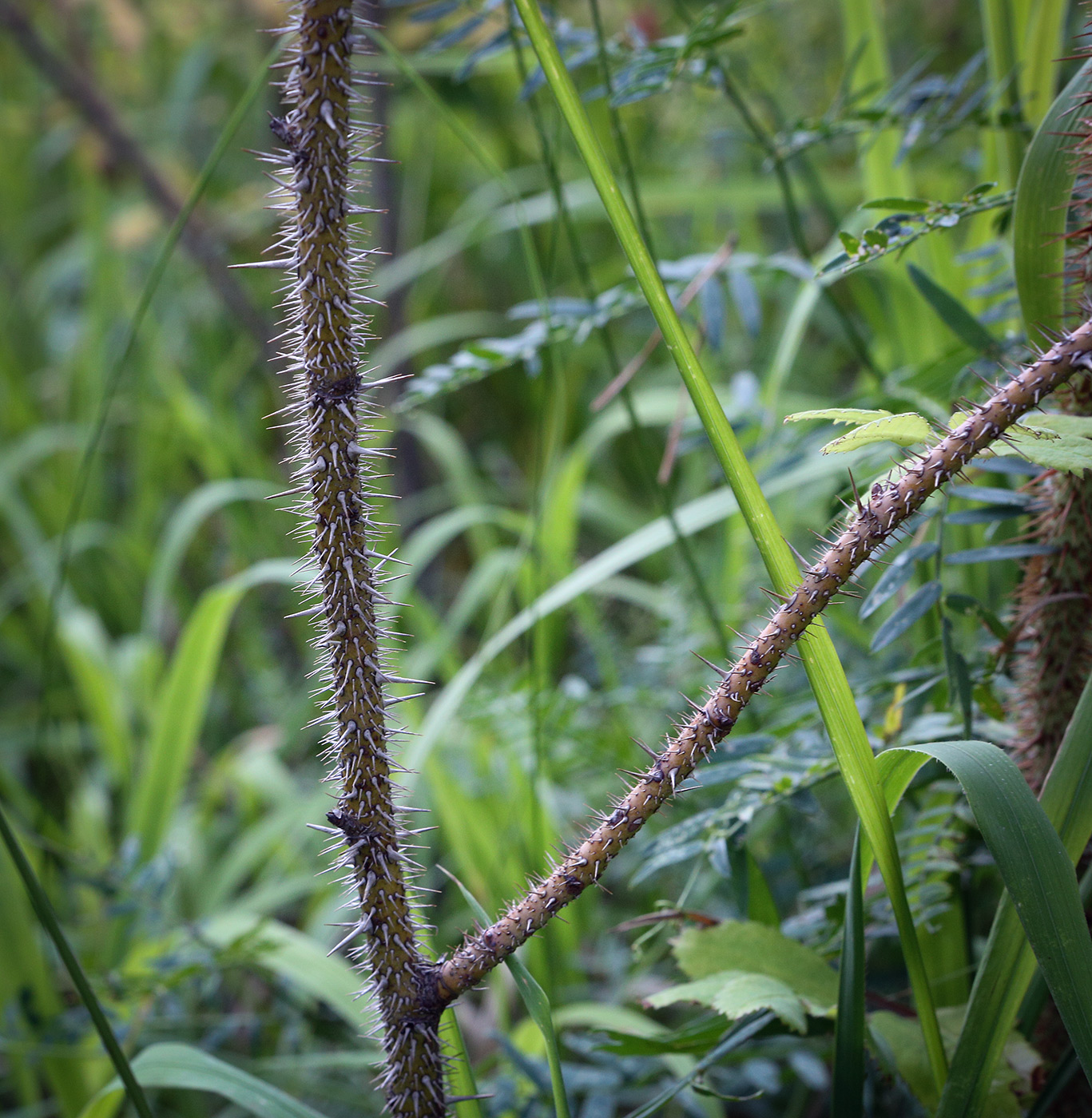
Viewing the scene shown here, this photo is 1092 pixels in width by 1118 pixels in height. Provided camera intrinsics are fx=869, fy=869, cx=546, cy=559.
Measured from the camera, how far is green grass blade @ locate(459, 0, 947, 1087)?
17.5 inches

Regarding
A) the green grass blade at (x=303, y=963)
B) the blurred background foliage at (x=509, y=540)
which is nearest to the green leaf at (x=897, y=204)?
the blurred background foliage at (x=509, y=540)

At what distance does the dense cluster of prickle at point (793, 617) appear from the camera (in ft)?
1.20

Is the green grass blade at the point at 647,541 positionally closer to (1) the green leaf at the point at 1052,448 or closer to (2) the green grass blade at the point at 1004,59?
(2) the green grass blade at the point at 1004,59

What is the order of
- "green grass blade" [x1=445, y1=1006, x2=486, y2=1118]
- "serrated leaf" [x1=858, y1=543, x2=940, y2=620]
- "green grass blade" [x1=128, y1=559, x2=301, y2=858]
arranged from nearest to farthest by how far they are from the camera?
"green grass blade" [x1=445, y1=1006, x2=486, y2=1118]
"serrated leaf" [x1=858, y1=543, x2=940, y2=620]
"green grass blade" [x1=128, y1=559, x2=301, y2=858]

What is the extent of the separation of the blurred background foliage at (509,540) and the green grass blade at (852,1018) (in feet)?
0.31

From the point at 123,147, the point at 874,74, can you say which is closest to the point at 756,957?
the point at 874,74

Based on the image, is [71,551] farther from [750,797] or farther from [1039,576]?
[1039,576]

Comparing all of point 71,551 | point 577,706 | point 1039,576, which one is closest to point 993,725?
point 1039,576

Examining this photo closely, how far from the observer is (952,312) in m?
0.71

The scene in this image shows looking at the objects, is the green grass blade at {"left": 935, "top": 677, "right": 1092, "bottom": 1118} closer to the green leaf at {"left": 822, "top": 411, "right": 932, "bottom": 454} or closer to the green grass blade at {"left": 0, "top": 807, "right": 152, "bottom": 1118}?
the green leaf at {"left": 822, "top": 411, "right": 932, "bottom": 454}

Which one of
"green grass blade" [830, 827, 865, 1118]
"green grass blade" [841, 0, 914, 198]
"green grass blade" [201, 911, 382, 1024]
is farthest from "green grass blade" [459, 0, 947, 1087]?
"green grass blade" [201, 911, 382, 1024]

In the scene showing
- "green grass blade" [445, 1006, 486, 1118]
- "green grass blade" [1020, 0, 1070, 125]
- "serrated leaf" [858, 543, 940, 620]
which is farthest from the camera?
"green grass blade" [1020, 0, 1070, 125]

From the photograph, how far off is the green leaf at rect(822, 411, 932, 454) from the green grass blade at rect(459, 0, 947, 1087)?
0.08 meters

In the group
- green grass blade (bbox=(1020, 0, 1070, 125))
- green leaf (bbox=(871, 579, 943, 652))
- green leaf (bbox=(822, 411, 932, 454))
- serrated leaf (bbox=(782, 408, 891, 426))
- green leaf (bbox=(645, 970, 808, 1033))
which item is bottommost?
green leaf (bbox=(645, 970, 808, 1033))
